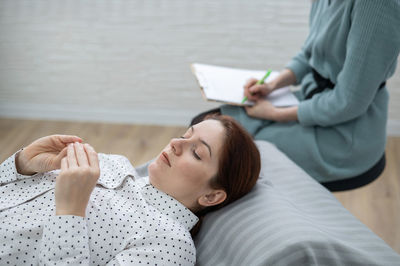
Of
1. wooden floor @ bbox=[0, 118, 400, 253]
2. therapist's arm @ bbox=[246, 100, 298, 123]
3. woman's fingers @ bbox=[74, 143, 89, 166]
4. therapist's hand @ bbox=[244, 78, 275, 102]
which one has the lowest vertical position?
wooden floor @ bbox=[0, 118, 400, 253]

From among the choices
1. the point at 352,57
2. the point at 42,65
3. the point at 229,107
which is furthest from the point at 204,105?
the point at 352,57

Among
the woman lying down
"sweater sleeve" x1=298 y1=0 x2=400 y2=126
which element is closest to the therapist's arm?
"sweater sleeve" x1=298 y1=0 x2=400 y2=126

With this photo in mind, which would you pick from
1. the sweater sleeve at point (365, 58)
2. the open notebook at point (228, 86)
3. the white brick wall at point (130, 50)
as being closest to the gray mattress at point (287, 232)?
the sweater sleeve at point (365, 58)

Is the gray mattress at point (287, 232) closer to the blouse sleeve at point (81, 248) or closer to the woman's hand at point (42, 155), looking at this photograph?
the blouse sleeve at point (81, 248)

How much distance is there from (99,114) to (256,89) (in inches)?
63.1

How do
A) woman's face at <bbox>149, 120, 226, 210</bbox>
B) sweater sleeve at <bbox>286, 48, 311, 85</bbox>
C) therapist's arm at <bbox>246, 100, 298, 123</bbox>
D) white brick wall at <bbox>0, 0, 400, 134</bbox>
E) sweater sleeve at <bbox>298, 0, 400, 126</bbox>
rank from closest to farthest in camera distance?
woman's face at <bbox>149, 120, 226, 210</bbox>, sweater sleeve at <bbox>298, 0, 400, 126</bbox>, therapist's arm at <bbox>246, 100, 298, 123</bbox>, sweater sleeve at <bbox>286, 48, 311, 85</bbox>, white brick wall at <bbox>0, 0, 400, 134</bbox>

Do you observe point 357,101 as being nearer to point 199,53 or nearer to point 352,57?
point 352,57

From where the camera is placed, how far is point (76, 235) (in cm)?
97

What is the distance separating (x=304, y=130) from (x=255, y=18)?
53.3 inches

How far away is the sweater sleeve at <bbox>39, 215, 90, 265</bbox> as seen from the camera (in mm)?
949

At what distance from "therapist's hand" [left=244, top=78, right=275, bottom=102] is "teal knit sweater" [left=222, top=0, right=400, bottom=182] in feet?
0.21

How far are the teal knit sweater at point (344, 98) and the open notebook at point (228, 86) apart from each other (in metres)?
0.06

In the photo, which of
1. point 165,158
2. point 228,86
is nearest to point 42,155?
point 165,158

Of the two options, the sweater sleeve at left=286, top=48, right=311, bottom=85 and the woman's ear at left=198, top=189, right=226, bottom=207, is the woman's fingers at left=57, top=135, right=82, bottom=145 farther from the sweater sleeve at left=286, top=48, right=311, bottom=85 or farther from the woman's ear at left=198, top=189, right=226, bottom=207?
the sweater sleeve at left=286, top=48, right=311, bottom=85
